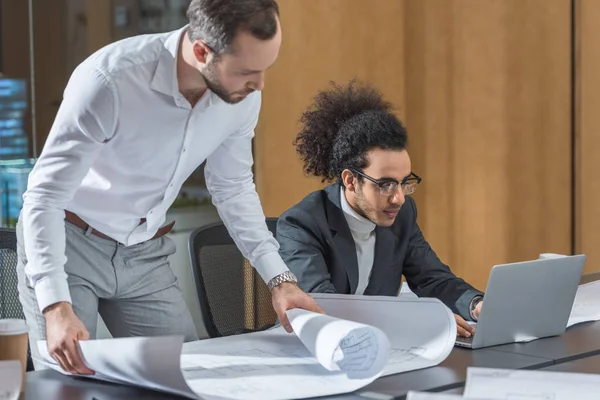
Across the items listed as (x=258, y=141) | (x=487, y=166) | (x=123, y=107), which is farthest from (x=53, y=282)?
(x=487, y=166)

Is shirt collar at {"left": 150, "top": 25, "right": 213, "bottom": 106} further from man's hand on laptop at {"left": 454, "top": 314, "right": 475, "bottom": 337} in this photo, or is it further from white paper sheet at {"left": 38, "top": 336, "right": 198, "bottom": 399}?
man's hand on laptop at {"left": 454, "top": 314, "right": 475, "bottom": 337}

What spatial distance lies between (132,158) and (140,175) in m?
0.05

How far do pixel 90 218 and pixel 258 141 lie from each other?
7.89 ft

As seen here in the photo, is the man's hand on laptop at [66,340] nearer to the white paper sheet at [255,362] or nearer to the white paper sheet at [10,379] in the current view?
the white paper sheet at [255,362]

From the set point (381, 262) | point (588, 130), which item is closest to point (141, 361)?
point (381, 262)

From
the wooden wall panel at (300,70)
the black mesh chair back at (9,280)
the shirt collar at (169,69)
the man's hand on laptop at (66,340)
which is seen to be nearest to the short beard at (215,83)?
the shirt collar at (169,69)

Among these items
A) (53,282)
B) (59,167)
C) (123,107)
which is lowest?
(53,282)

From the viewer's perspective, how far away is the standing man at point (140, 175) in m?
1.69

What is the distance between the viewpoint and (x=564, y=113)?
4.42 m

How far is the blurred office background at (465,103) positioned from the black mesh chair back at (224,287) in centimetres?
151

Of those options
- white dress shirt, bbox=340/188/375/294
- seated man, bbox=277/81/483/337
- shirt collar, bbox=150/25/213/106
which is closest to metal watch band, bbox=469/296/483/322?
seated man, bbox=277/81/483/337

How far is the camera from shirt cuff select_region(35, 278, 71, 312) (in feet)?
5.37

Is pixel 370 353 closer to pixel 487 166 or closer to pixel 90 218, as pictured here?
pixel 90 218

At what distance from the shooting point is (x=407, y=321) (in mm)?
1852
